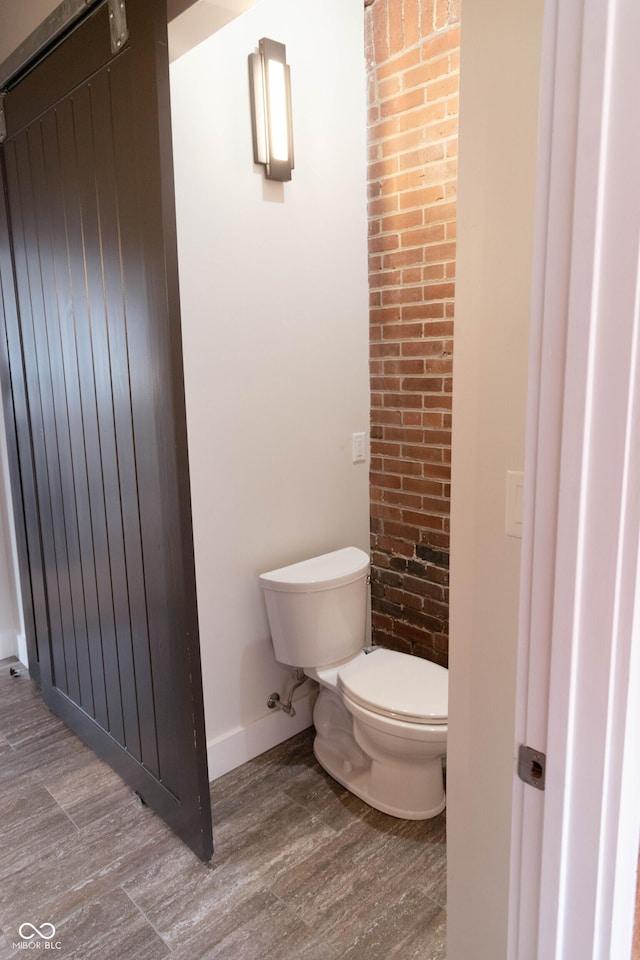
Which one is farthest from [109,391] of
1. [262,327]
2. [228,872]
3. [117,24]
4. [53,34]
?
[228,872]

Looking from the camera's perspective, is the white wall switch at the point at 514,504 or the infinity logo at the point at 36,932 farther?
the infinity logo at the point at 36,932

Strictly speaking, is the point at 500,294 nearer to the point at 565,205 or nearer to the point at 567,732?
the point at 565,205

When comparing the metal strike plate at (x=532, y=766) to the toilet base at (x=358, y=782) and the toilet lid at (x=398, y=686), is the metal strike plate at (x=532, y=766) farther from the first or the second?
the toilet base at (x=358, y=782)

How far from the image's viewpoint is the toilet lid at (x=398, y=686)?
5.92 feet

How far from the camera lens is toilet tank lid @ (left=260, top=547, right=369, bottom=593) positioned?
2057 millimetres

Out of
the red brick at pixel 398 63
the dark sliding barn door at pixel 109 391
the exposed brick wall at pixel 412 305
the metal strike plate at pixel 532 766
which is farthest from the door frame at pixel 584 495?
the red brick at pixel 398 63

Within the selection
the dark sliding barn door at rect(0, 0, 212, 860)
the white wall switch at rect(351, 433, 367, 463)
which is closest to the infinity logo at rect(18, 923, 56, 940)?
the dark sliding barn door at rect(0, 0, 212, 860)

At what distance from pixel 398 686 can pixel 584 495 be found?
148cm

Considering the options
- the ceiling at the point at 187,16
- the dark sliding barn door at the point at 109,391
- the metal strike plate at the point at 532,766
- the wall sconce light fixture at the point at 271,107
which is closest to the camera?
the metal strike plate at the point at 532,766

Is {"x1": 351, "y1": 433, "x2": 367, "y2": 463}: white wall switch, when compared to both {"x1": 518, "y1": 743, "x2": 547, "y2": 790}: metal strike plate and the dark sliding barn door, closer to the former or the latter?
the dark sliding barn door

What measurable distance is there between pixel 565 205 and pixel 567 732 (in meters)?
0.56

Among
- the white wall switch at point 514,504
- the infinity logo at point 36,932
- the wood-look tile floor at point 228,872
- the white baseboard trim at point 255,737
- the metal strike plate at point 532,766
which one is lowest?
the wood-look tile floor at point 228,872

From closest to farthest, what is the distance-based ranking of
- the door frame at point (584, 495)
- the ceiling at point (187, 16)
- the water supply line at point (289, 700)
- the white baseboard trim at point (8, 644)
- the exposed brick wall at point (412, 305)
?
1. the door frame at point (584, 495)
2. the ceiling at point (187, 16)
3. the exposed brick wall at point (412, 305)
4. the water supply line at point (289, 700)
5. the white baseboard trim at point (8, 644)

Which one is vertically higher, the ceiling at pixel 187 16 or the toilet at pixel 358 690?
the ceiling at pixel 187 16
